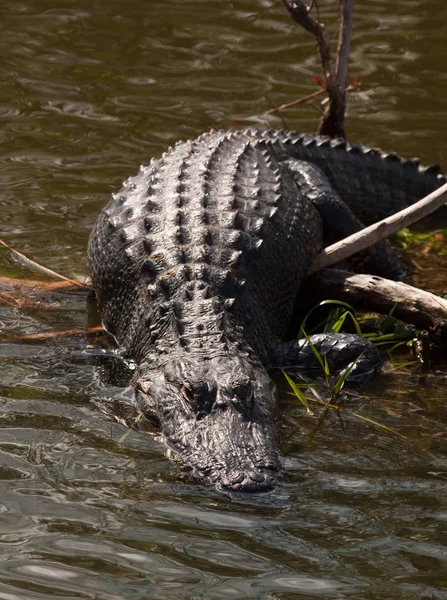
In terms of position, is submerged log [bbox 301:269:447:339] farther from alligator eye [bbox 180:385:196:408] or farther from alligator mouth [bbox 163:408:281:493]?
alligator eye [bbox 180:385:196:408]

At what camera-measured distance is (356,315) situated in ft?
22.3

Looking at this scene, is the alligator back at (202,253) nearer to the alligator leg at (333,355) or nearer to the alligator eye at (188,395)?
the alligator leg at (333,355)

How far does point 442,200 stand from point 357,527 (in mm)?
2675

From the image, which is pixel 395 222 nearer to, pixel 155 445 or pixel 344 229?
pixel 344 229

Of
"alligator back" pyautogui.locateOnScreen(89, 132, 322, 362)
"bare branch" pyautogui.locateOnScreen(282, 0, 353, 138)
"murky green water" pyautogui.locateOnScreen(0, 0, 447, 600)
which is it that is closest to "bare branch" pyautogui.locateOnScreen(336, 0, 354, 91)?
"bare branch" pyautogui.locateOnScreen(282, 0, 353, 138)

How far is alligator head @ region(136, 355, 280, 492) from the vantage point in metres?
4.65

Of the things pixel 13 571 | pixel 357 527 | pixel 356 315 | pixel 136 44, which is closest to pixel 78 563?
pixel 13 571

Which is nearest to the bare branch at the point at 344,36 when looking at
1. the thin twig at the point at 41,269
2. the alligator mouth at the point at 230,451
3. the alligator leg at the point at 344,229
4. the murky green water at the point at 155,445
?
the murky green water at the point at 155,445

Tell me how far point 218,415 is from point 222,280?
1.17m

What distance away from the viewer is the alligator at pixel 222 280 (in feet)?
16.6

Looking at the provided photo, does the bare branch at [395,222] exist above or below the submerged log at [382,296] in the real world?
above

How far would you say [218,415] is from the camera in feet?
16.6

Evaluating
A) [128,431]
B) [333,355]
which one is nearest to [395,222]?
[333,355]

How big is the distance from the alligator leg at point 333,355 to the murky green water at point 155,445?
0.13 meters
